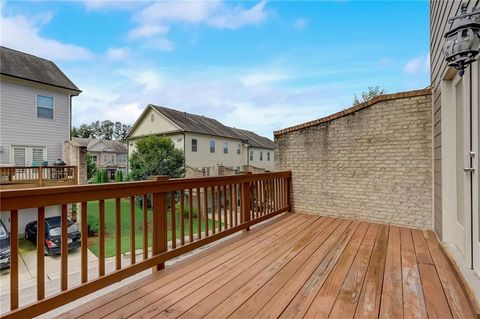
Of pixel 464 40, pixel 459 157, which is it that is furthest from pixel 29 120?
pixel 459 157

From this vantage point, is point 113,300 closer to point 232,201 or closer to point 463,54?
point 232,201

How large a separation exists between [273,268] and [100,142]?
105 ft

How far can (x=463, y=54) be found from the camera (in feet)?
6.17

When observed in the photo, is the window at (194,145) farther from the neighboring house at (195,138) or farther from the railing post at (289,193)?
the railing post at (289,193)

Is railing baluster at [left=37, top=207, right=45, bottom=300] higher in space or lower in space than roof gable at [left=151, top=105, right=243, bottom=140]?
lower

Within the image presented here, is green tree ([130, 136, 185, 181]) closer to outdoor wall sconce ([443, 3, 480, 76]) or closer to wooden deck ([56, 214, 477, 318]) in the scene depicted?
wooden deck ([56, 214, 477, 318])

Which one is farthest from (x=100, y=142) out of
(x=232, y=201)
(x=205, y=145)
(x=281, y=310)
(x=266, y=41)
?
(x=281, y=310)

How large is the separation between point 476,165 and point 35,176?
1224 cm

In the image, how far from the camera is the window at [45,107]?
426 inches

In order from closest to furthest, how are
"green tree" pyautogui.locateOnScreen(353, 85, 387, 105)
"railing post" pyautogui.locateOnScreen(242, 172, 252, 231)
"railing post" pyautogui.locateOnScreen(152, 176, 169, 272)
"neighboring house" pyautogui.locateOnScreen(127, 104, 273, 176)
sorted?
"railing post" pyautogui.locateOnScreen(152, 176, 169, 272)
"railing post" pyautogui.locateOnScreen(242, 172, 252, 231)
"green tree" pyautogui.locateOnScreen(353, 85, 387, 105)
"neighboring house" pyautogui.locateOnScreen(127, 104, 273, 176)

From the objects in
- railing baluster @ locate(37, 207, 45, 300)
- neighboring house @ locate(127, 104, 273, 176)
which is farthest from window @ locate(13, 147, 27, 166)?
railing baluster @ locate(37, 207, 45, 300)

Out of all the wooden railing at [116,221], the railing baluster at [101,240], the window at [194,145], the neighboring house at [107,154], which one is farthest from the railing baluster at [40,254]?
the neighboring house at [107,154]

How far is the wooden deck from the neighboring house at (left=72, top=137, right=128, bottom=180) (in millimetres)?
28940

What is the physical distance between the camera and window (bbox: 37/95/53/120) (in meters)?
10.8
